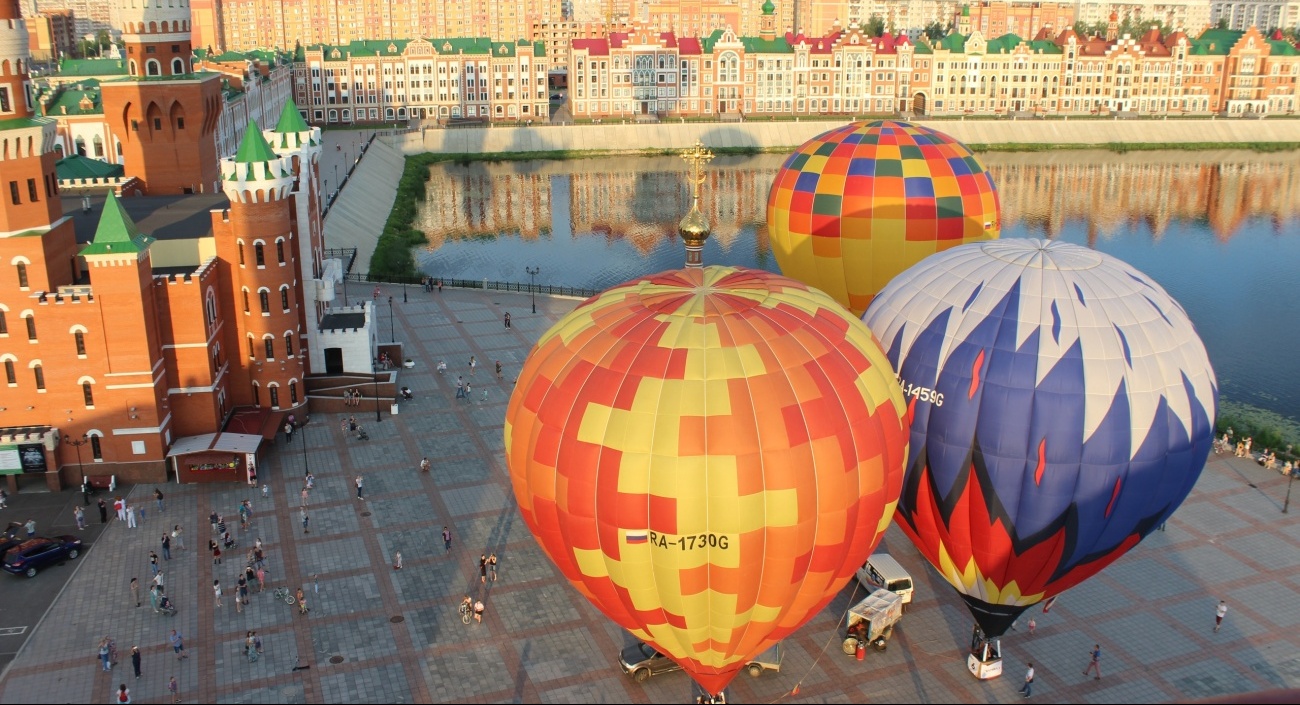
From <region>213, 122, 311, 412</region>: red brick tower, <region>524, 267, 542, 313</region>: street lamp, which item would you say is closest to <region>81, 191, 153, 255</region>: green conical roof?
<region>213, 122, 311, 412</region>: red brick tower

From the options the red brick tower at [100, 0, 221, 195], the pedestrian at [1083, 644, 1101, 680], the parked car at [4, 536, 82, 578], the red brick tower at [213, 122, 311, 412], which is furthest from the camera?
the red brick tower at [100, 0, 221, 195]

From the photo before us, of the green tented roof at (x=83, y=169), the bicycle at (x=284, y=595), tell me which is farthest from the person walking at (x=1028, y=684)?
the green tented roof at (x=83, y=169)

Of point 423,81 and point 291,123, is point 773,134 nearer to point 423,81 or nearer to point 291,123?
point 423,81

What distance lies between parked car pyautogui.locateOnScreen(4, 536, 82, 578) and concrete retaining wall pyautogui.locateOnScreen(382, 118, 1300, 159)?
256 feet

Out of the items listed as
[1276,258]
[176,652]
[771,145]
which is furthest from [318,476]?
[771,145]

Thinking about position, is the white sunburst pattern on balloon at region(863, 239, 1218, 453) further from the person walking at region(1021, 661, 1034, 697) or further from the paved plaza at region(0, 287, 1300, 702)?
the paved plaza at region(0, 287, 1300, 702)

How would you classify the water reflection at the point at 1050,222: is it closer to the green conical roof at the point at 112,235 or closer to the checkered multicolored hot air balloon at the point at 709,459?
the green conical roof at the point at 112,235

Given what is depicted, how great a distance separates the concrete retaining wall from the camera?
110000 millimetres

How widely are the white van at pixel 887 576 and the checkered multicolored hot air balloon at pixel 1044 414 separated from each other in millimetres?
3787

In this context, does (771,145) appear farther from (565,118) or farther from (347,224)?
(347,224)

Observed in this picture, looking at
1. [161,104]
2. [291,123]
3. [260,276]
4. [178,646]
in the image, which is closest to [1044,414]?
[178,646]

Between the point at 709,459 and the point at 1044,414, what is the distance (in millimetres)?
7295

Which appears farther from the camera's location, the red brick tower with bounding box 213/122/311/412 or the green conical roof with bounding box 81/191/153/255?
the red brick tower with bounding box 213/122/311/412

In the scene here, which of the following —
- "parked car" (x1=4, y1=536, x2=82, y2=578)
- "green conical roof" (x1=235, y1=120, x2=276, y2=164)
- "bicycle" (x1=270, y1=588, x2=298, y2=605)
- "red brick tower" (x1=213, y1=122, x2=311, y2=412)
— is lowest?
"bicycle" (x1=270, y1=588, x2=298, y2=605)
